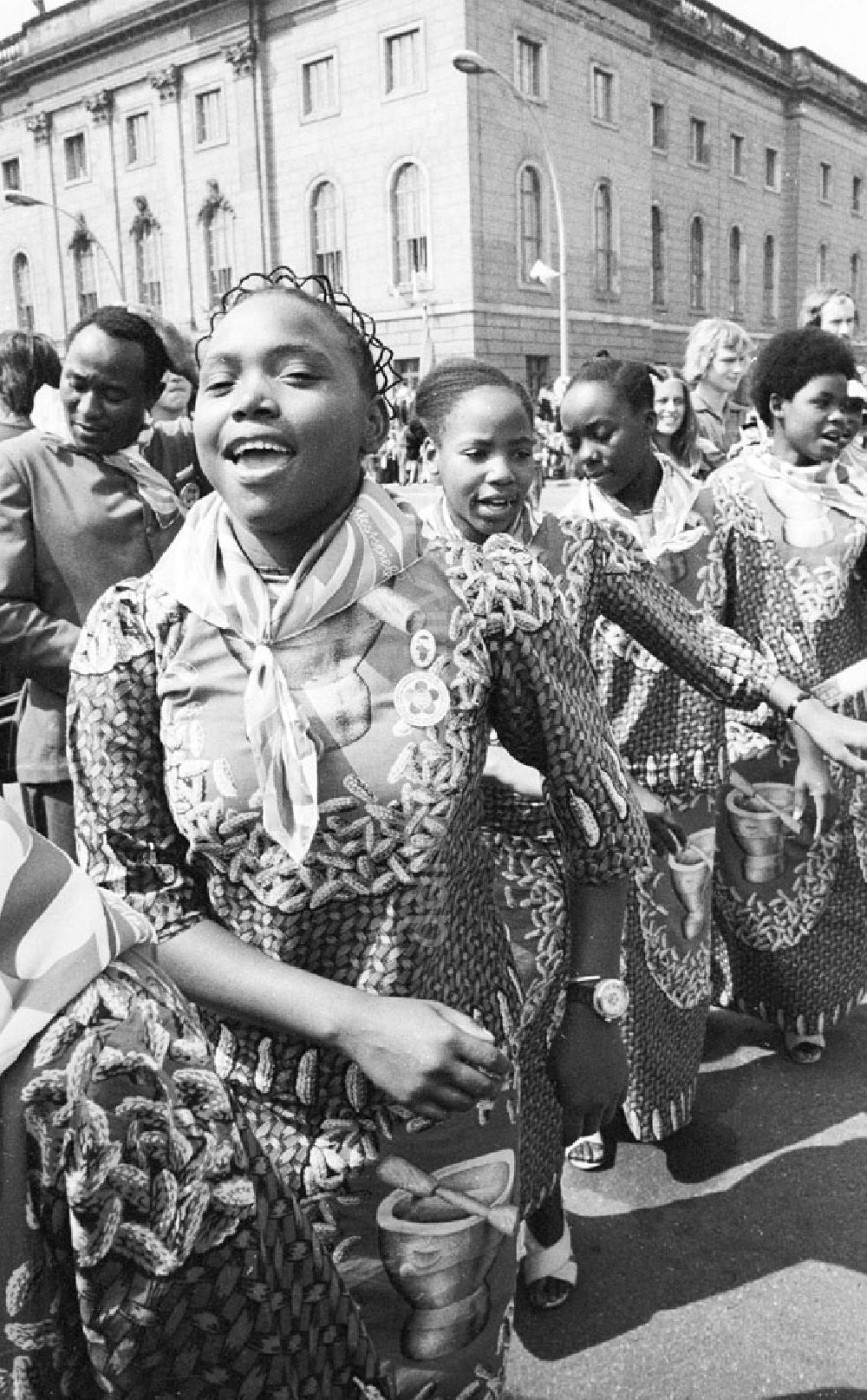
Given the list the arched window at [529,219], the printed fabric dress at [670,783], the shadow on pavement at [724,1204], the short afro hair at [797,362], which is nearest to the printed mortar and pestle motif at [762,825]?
the printed fabric dress at [670,783]

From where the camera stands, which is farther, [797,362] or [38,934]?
[797,362]

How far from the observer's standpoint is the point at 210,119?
109ft

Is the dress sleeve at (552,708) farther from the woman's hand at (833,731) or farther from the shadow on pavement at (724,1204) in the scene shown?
the shadow on pavement at (724,1204)

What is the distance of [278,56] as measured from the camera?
104ft

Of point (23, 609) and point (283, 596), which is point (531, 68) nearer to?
point (23, 609)

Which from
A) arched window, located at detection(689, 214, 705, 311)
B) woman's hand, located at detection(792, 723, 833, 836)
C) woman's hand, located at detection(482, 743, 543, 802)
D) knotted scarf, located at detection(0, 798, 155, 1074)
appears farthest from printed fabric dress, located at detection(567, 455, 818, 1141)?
arched window, located at detection(689, 214, 705, 311)

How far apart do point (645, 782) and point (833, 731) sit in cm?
84

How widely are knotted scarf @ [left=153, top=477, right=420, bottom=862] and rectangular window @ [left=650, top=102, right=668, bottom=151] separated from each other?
37.3 m

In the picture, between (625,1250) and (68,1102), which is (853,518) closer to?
(625,1250)

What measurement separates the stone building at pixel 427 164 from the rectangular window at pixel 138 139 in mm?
68

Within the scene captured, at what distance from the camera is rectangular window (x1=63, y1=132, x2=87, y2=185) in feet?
122

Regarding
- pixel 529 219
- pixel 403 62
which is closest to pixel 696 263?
pixel 529 219

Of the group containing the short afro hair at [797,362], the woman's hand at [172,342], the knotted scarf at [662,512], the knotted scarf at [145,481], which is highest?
the woman's hand at [172,342]

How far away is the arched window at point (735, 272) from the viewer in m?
39.8
